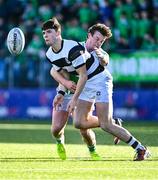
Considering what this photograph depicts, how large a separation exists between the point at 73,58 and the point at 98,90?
2.52 ft

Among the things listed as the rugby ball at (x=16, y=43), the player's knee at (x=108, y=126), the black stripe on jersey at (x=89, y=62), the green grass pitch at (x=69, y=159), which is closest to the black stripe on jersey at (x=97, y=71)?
the black stripe on jersey at (x=89, y=62)

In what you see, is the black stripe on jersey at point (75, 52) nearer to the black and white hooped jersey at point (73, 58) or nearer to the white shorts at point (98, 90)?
the black and white hooped jersey at point (73, 58)

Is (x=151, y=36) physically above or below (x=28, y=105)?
above

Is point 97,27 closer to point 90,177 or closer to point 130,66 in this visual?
point 90,177

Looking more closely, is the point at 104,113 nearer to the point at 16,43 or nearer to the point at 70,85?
the point at 70,85

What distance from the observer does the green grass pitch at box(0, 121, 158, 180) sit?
39.9 feet

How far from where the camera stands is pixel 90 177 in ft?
38.7

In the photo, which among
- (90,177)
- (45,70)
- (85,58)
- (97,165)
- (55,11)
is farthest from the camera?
(55,11)

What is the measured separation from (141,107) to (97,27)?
→ 50.5 feet

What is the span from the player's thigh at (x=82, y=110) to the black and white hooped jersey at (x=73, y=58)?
1.41ft

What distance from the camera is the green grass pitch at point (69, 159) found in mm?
12167

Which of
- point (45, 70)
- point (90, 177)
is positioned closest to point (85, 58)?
point (90, 177)

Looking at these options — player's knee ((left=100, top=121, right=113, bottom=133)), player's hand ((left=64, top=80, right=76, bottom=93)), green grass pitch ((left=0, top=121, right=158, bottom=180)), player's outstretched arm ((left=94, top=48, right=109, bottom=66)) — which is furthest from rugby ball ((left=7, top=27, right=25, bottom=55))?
player's knee ((left=100, top=121, right=113, bottom=133))

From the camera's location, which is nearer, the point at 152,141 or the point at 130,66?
the point at 152,141
